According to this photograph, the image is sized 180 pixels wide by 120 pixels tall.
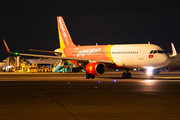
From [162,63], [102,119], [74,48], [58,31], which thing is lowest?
[102,119]

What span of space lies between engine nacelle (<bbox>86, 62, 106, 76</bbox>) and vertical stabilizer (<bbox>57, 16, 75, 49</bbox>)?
9423 mm

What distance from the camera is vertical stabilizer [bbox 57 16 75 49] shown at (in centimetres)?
4352

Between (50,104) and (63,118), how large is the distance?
3373 mm

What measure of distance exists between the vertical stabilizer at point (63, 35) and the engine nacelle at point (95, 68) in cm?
942

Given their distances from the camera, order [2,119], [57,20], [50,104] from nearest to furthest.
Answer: [2,119]
[50,104]
[57,20]

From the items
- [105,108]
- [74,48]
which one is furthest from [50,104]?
[74,48]

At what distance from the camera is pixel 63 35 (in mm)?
44094

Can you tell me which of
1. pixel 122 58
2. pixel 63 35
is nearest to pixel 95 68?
pixel 122 58

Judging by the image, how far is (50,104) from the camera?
12.8m

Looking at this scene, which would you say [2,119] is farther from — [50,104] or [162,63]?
[162,63]

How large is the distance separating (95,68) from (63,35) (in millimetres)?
12287

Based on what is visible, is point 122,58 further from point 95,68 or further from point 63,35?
point 63,35

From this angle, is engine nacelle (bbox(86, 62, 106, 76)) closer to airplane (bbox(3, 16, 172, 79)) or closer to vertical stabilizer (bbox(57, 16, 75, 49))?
airplane (bbox(3, 16, 172, 79))

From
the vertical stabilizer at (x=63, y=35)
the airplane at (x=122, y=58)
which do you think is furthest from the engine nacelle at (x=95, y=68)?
the vertical stabilizer at (x=63, y=35)
